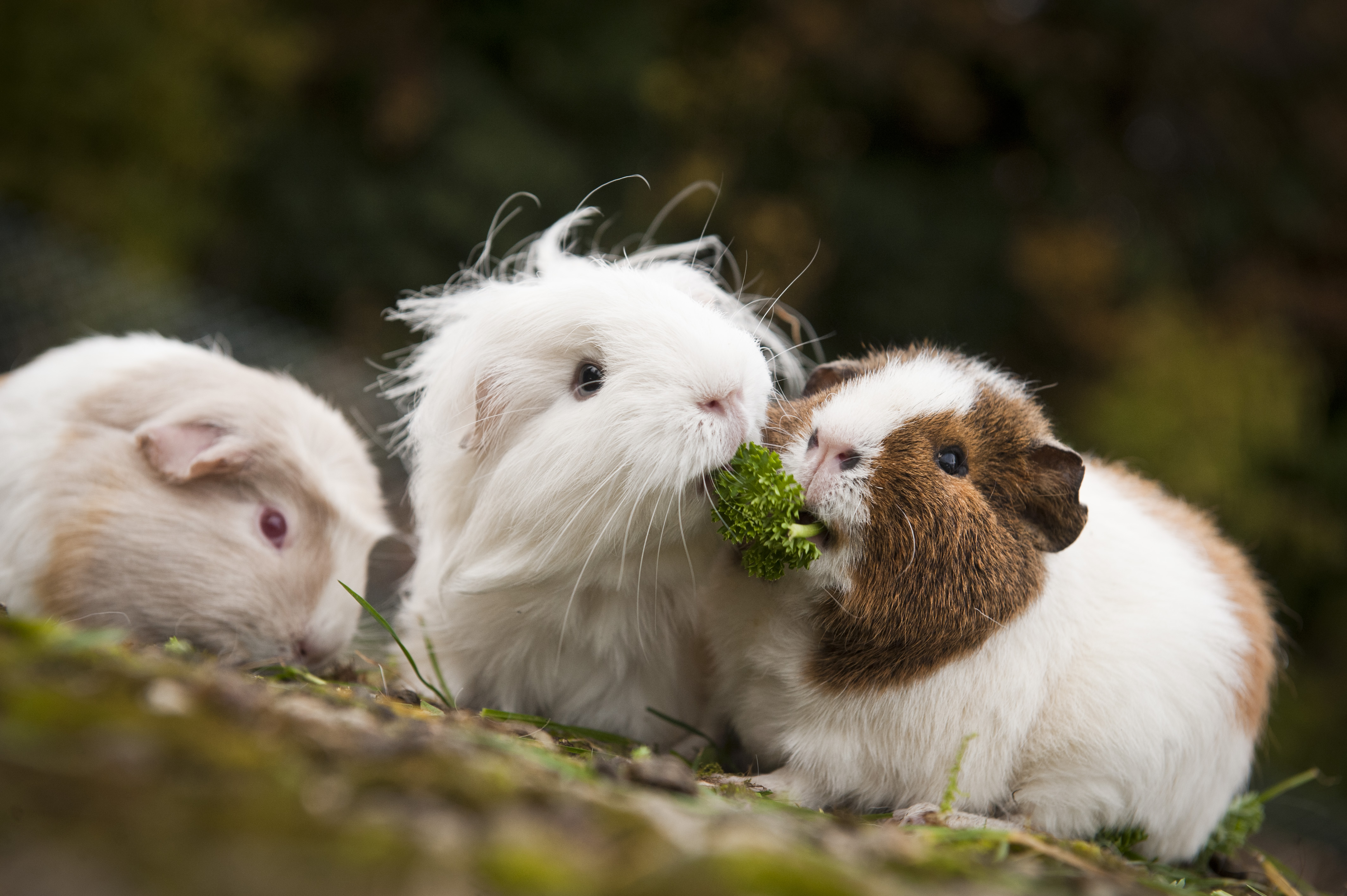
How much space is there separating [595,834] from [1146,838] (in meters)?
Answer: 1.71

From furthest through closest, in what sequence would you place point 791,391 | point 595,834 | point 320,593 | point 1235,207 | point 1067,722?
point 1235,207
point 791,391
point 320,593
point 1067,722
point 595,834

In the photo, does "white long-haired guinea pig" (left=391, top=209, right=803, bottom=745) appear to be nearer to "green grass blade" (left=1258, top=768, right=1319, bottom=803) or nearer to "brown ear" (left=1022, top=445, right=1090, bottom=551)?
"brown ear" (left=1022, top=445, right=1090, bottom=551)

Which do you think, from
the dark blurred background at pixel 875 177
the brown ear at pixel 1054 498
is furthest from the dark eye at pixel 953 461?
the dark blurred background at pixel 875 177

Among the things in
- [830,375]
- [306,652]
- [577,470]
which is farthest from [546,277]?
[306,652]

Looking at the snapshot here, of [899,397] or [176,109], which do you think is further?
[176,109]

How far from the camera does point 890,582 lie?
186 centimetres

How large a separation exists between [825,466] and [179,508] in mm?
1533

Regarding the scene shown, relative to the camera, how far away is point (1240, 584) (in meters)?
2.44

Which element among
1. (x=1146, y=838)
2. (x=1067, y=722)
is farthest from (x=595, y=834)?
(x=1146, y=838)

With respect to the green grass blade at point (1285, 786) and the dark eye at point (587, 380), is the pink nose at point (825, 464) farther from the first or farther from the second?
the green grass blade at point (1285, 786)

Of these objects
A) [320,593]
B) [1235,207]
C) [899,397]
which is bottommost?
[320,593]

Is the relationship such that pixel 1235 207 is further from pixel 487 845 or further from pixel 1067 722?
pixel 487 845

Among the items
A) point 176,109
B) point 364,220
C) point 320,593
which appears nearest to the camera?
point 320,593

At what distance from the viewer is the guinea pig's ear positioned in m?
2.23
